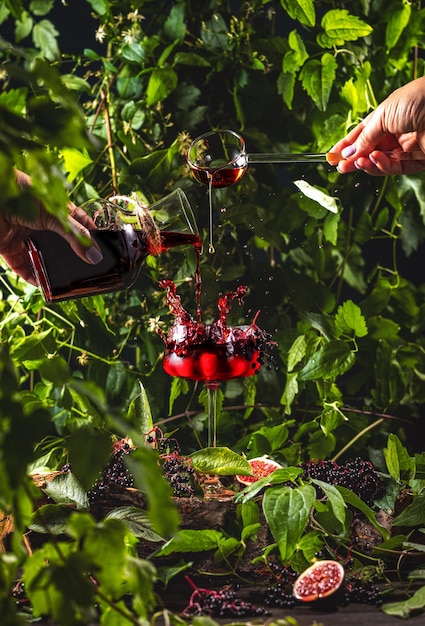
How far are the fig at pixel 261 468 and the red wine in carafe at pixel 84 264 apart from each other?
1.22 ft

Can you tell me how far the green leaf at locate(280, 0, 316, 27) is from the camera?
5.43 feet

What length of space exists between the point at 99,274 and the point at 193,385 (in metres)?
0.84

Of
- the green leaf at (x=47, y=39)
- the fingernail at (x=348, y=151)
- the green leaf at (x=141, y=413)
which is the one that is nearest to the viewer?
the green leaf at (x=141, y=413)

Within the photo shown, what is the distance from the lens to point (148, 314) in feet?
6.09

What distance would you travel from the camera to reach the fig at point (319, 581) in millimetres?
1119

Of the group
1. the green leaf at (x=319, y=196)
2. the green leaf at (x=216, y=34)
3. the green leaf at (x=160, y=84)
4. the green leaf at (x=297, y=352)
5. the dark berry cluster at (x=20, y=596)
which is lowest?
the green leaf at (x=297, y=352)

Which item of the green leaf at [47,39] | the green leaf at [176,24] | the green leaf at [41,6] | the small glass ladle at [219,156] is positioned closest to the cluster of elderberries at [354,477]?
the small glass ladle at [219,156]

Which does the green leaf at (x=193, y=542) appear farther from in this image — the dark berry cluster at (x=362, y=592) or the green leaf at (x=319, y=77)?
the green leaf at (x=319, y=77)

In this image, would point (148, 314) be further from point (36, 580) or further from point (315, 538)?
point (36, 580)

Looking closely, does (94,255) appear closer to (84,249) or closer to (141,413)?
(84,249)

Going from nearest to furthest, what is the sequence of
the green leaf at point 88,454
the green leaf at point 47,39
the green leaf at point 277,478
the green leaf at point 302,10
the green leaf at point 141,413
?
the green leaf at point 88,454, the green leaf at point 277,478, the green leaf at point 141,413, the green leaf at point 302,10, the green leaf at point 47,39

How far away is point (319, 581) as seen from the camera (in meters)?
1.14

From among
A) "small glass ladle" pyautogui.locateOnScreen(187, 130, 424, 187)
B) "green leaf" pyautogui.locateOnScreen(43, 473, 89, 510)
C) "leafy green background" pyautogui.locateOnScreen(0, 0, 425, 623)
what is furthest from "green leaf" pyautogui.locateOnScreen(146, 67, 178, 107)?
"green leaf" pyautogui.locateOnScreen(43, 473, 89, 510)

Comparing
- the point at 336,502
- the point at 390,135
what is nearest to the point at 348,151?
the point at 390,135
